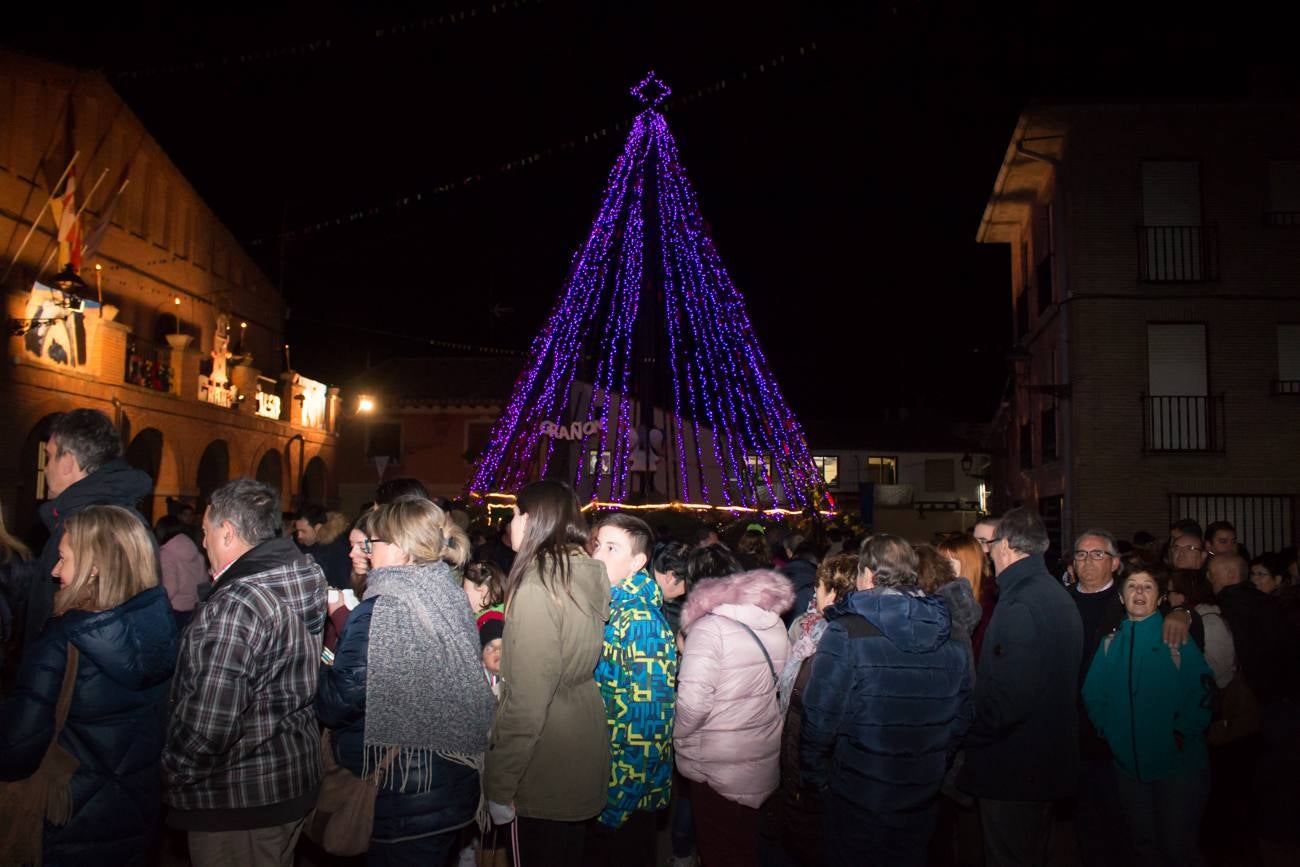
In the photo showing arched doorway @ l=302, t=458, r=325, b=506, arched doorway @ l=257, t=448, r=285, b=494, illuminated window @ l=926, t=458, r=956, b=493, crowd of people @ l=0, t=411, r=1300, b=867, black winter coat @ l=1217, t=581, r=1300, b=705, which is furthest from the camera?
illuminated window @ l=926, t=458, r=956, b=493

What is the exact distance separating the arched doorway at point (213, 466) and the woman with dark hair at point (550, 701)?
71.3ft

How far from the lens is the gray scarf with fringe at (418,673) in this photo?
361 cm

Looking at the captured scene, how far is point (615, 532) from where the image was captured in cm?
420

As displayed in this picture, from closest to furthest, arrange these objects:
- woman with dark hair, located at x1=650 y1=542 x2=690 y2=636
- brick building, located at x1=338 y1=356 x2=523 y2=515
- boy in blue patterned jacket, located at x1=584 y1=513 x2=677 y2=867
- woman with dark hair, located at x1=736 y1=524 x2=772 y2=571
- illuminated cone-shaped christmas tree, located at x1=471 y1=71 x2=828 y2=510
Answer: boy in blue patterned jacket, located at x1=584 y1=513 x2=677 y2=867 → woman with dark hair, located at x1=650 y1=542 x2=690 y2=636 → woman with dark hair, located at x1=736 y1=524 x2=772 y2=571 → illuminated cone-shaped christmas tree, located at x1=471 y1=71 x2=828 y2=510 → brick building, located at x1=338 y1=356 x2=523 y2=515

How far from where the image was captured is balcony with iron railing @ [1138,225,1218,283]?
16.5 metres

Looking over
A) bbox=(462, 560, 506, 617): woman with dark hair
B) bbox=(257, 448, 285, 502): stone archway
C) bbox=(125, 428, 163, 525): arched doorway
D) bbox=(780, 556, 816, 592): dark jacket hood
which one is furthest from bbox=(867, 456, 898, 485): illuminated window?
bbox=(462, 560, 506, 617): woman with dark hair

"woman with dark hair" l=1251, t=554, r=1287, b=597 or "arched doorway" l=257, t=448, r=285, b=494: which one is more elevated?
"arched doorway" l=257, t=448, r=285, b=494

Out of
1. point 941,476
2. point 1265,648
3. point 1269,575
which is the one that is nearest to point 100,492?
point 1265,648

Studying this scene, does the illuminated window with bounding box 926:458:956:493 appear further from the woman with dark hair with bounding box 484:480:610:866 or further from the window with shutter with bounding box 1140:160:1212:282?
the woman with dark hair with bounding box 484:480:610:866

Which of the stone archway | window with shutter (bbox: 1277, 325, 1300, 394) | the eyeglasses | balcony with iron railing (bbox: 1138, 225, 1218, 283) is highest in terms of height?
balcony with iron railing (bbox: 1138, 225, 1218, 283)

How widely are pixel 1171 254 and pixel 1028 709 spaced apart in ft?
48.6

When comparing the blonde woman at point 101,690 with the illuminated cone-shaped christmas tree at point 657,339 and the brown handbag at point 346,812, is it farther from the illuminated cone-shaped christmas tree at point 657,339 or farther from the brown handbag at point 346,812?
the illuminated cone-shaped christmas tree at point 657,339

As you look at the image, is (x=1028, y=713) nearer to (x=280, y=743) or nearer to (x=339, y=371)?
(x=280, y=743)

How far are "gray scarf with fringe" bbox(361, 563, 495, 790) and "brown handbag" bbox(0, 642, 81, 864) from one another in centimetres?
102
